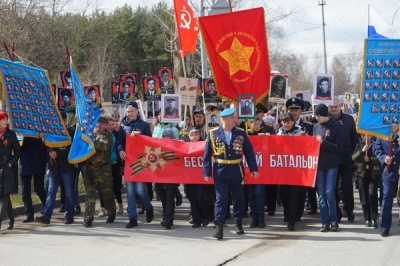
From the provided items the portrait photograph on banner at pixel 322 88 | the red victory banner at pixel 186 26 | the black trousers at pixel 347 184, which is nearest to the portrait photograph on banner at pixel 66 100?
the red victory banner at pixel 186 26

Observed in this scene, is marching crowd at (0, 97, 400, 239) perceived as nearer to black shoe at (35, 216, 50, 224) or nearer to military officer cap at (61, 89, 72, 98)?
black shoe at (35, 216, 50, 224)

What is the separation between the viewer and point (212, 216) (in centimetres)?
1271

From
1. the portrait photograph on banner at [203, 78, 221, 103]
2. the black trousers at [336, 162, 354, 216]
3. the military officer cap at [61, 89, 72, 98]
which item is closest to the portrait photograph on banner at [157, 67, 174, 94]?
the portrait photograph on banner at [203, 78, 221, 103]

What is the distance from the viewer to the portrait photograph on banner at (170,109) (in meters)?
15.5

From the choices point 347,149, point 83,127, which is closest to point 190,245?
point 83,127

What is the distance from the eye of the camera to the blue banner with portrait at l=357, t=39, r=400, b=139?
10.9 m

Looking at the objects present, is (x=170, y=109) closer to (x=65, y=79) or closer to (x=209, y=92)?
(x=209, y=92)

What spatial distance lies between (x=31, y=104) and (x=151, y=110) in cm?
544

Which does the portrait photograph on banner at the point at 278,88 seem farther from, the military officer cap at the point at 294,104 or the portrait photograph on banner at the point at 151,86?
the portrait photograph on banner at the point at 151,86

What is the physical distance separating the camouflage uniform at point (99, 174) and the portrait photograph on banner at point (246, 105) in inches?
88.3

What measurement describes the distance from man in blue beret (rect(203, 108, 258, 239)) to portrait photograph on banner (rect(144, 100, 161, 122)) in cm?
654

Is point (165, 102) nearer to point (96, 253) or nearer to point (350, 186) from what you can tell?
point (350, 186)

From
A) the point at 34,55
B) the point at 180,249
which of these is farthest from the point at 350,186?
the point at 34,55

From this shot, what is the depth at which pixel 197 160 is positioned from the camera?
1257 cm
